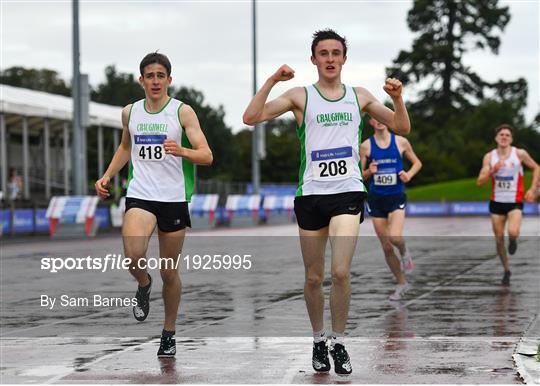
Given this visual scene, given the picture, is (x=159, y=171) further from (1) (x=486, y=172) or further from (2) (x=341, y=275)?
(1) (x=486, y=172)

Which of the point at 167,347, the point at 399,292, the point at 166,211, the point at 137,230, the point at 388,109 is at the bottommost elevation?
the point at 399,292

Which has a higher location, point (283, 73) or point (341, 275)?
point (283, 73)

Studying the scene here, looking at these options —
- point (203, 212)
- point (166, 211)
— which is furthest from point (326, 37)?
point (203, 212)

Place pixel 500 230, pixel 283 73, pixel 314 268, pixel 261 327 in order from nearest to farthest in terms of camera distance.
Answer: pixel 283 73 → pixel 314 268 → pixel 261 327 → pixel 500 230

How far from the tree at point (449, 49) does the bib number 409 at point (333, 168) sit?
98.8 meters

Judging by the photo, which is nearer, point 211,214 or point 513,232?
point 513,232

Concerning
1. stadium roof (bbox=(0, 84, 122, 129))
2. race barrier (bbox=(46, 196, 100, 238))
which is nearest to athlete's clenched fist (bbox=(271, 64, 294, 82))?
race barrier (bbox=(46, 196, 100, 238))

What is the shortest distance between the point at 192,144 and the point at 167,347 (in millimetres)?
1473

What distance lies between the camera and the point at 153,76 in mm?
9281

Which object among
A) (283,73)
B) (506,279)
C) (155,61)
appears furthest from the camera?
(506,279)

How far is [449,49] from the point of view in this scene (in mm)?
105938

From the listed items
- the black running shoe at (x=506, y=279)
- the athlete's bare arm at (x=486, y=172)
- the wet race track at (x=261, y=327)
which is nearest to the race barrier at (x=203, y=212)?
the wet race track at (x=261, y=327)

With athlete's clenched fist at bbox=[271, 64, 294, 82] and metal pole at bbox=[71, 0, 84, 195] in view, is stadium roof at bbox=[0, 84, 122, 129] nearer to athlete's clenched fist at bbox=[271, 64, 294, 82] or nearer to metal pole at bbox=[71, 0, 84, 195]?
metal pole at bbox=[71, 0, 84, 195]

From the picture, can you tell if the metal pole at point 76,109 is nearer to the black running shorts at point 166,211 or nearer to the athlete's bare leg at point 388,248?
→ the athlete's bare leg at point 388,248
